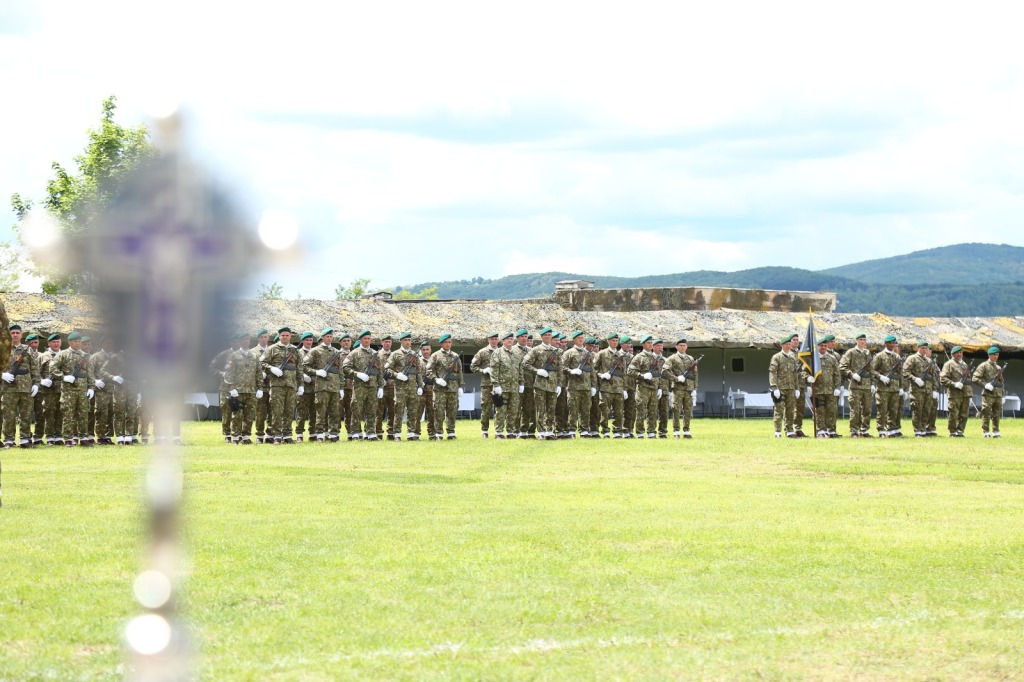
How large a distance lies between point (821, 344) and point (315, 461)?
12.4 m

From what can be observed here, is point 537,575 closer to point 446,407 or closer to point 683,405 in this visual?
point 446,407

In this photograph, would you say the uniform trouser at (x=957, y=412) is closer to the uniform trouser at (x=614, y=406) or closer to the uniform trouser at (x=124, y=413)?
the uniform trouser at (x=614, y=406)

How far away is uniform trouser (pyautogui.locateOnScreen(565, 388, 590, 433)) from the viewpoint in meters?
26.4

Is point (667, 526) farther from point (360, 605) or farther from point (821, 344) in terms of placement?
point (821, 344)

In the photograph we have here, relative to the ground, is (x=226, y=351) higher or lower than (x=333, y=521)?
higher

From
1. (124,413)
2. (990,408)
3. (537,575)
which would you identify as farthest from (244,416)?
(537,575)

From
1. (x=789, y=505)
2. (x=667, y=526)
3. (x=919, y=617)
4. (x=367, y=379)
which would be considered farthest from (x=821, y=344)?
(x=919, y=617)

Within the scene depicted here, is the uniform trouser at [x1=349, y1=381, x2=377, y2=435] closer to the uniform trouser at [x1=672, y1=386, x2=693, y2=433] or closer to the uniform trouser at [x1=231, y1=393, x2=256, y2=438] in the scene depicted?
the uniform trouser at [x1=231, y1=393, x2=256, y2=438]

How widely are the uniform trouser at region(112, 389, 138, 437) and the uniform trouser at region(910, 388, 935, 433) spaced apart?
14.7m

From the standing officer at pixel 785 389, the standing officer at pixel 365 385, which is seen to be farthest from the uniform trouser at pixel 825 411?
the standing officer at pixel 365 385

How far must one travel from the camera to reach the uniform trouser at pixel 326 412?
2508 centimetres

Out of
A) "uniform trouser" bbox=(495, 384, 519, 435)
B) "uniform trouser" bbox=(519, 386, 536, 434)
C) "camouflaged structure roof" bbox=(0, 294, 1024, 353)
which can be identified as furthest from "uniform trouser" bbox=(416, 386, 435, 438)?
"camouflaged structure roof" bbox=(0, 294, 1024, 353)

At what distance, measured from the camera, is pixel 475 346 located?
40062 millimetres

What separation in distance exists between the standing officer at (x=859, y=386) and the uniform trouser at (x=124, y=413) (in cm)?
1344
